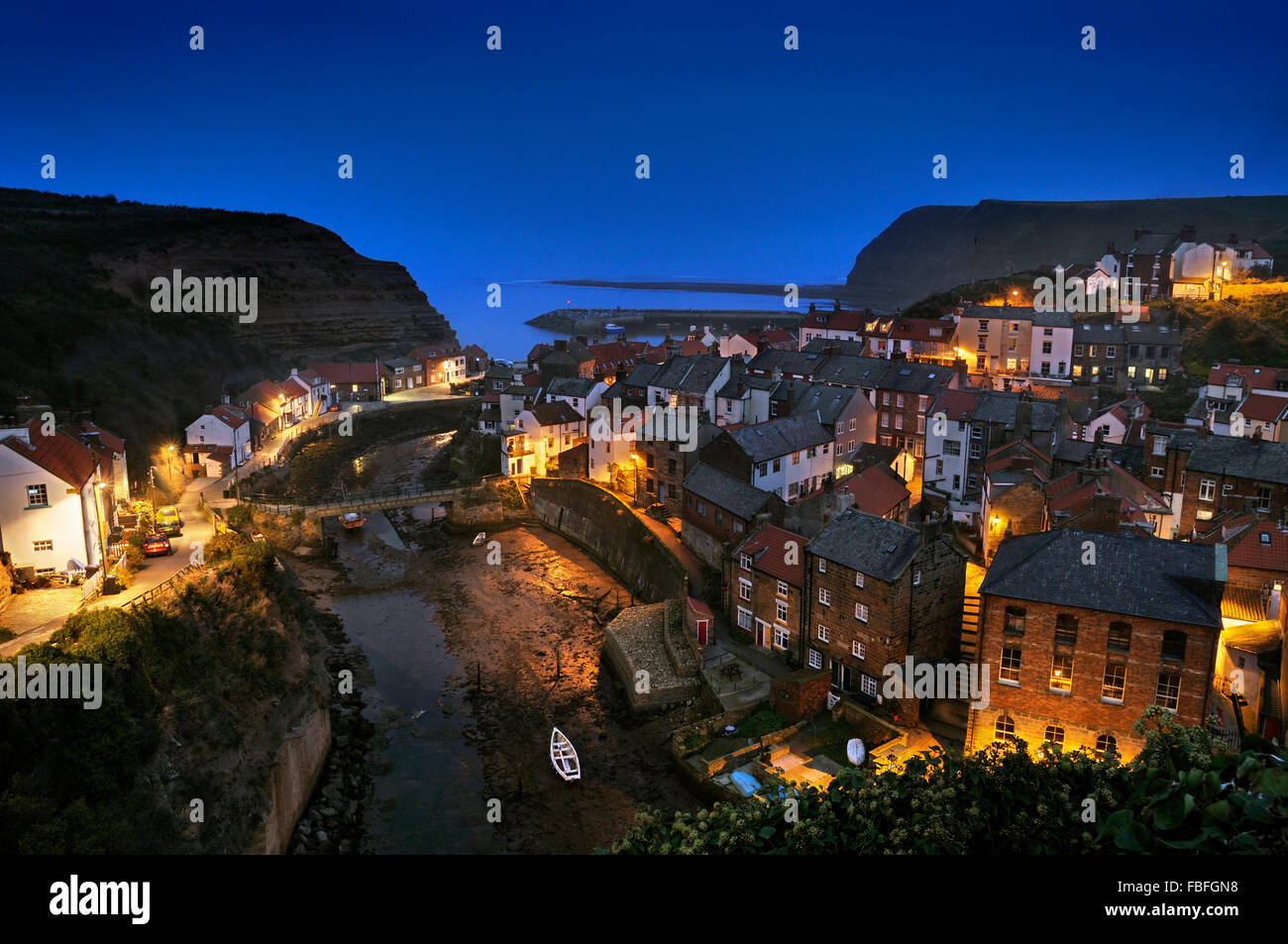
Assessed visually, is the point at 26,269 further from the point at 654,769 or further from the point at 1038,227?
the point at 1038,227

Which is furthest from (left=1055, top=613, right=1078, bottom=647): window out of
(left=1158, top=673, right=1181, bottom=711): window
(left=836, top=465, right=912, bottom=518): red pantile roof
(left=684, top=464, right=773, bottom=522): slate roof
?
(left=684, top=464, right=773, bottom=522): slate roof

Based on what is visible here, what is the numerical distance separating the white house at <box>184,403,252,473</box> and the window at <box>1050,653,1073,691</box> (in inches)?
1976

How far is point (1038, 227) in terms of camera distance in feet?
552

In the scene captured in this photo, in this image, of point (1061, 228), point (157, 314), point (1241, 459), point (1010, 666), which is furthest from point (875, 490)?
point (1061, 228)

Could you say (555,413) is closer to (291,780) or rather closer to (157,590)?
(157,590)

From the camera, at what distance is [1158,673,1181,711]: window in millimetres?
21297

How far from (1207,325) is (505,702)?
6397cm

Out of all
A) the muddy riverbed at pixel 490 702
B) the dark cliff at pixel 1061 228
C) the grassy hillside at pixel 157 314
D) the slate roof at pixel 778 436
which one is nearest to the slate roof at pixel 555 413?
the muddy riverbed at pixel 490 702

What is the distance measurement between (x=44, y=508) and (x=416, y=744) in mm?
13994

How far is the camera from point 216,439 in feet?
187

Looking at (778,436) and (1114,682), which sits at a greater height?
(778,436)

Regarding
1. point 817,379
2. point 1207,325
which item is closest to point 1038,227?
point 1207,325

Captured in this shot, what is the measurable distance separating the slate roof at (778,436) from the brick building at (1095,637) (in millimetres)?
18598
